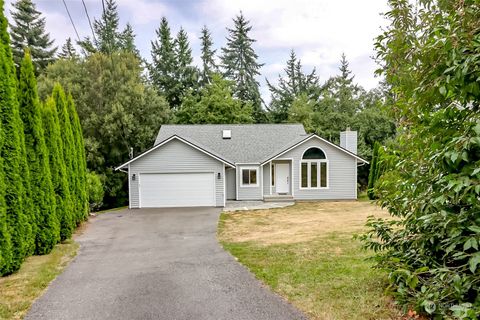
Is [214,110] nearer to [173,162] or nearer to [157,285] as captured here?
[173,162]

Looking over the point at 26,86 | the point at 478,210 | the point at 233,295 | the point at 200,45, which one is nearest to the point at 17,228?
the point at 26,86

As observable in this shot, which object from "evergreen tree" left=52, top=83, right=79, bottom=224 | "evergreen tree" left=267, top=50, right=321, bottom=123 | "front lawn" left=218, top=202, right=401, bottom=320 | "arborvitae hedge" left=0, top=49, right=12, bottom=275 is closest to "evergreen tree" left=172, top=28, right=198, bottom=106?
"evergreen tree" left=267, top=50, right=321, bottom=123

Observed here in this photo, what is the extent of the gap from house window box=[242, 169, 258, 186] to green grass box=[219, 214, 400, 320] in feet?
34.1

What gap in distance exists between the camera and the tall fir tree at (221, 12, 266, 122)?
121ft

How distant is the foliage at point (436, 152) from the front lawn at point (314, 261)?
2.28 feet

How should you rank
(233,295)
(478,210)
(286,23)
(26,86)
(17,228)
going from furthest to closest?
1. (286,23)
2. (26,86)
3. (17,228)
4. (233,295)
5. (478,210)

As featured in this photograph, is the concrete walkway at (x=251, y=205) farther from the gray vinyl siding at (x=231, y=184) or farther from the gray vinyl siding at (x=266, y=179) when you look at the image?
the gray vinyl siding at (x=266, y=179)

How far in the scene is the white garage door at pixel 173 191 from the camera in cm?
1700

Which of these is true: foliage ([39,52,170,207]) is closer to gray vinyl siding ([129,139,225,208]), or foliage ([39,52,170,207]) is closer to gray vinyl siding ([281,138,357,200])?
gray vinyl siding ([129,139,225,208])

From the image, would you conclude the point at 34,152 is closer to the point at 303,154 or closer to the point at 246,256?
the point at 246,256

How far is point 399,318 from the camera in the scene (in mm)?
3871

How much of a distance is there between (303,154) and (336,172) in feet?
7.29

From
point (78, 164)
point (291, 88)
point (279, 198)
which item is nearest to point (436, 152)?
point (78, 164)

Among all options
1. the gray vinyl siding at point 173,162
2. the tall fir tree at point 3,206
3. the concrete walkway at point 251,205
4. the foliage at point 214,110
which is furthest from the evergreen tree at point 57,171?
the foliage at point 214,110
